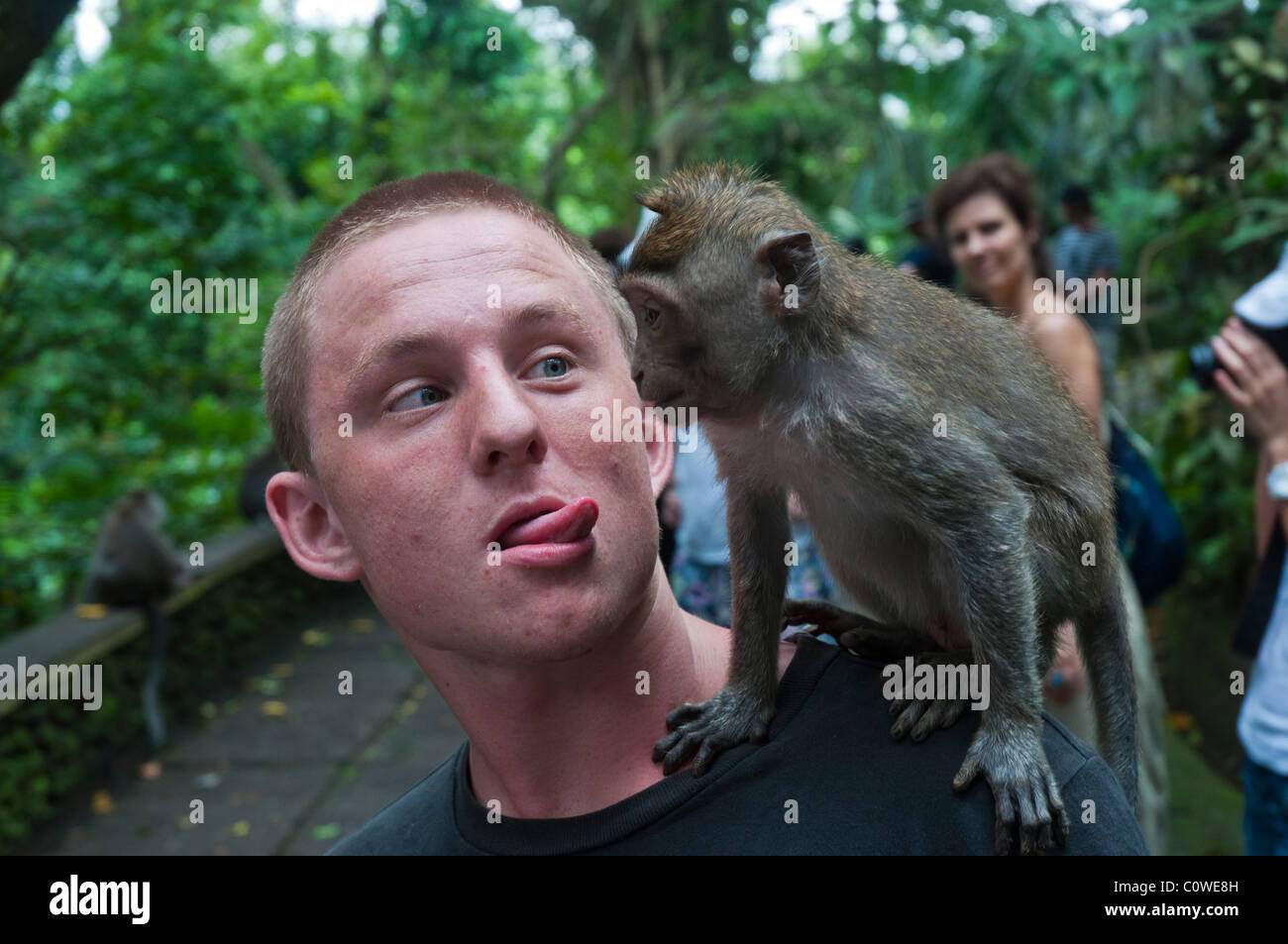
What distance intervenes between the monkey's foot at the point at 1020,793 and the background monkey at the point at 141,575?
5770mm

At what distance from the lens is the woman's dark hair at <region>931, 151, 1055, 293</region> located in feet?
A: 13.4

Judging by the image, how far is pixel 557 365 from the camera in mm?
1629

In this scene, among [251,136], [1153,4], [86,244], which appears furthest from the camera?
[251,136]

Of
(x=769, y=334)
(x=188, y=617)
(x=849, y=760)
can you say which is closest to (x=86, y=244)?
(x=188, y=617)

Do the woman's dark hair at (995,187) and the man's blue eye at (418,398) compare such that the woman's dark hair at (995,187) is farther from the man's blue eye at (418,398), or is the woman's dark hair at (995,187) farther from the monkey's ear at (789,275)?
the man's blue eye at (418,398)

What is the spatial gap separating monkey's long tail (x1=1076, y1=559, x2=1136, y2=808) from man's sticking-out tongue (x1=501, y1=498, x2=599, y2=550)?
120cm

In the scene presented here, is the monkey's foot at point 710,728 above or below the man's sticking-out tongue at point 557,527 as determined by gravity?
below

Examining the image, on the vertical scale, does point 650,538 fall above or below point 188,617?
below

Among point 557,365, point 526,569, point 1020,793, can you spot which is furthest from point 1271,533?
point 526,569

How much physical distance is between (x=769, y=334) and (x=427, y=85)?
320 inches

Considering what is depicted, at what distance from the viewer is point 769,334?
2025 millimetres

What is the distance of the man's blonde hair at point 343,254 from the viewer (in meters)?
1.73

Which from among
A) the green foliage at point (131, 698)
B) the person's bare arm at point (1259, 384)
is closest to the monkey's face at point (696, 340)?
the person's bare arm at point (1259, 384)

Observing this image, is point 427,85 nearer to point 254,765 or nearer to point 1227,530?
point 254,765
